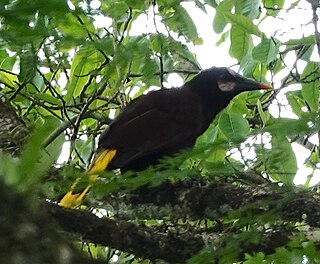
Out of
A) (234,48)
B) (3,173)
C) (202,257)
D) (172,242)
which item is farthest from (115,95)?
(3,173)

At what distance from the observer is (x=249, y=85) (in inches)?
104

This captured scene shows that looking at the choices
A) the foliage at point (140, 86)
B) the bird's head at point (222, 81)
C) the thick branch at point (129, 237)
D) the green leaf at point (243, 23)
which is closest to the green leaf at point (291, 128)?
the foliage at point (140, 86)

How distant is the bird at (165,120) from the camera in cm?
225

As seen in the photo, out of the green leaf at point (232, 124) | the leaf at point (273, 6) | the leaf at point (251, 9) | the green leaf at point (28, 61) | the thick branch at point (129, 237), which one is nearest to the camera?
the green leaf at point (28, 61)

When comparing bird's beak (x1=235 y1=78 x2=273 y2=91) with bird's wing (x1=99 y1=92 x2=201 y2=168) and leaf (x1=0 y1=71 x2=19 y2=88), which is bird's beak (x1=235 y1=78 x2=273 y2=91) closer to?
bird's wing (x1=99 y1=92 x2=201 y2=168)

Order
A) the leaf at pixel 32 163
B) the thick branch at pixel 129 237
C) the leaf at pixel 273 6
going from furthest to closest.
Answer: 1. the leaf at pixel 273 6
2. the thick branch at pixel 129 237
3. the leaf at pixel 32 163

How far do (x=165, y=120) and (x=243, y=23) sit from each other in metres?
0.39

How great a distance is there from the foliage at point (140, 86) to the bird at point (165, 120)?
0.06 m

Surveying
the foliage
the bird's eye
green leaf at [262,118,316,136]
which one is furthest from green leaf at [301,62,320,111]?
green leaf at [262,118,316,136]

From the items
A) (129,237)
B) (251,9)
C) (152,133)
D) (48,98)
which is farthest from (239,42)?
(129,237)

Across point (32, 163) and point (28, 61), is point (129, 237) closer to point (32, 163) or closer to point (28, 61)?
point (28, 61)

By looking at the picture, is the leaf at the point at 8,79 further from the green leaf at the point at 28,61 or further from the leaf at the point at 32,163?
the leaf at the point at 32,163

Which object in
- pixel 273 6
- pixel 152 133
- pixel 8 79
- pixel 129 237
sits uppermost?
pixel 273 6

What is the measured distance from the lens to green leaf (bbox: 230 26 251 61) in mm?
2465
